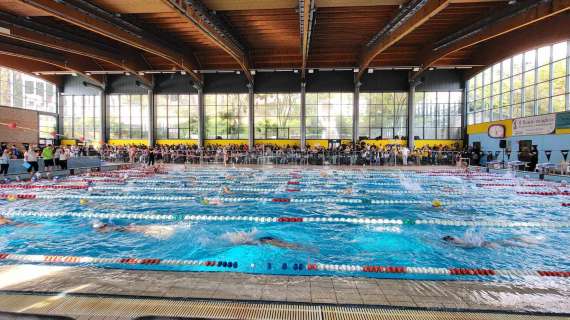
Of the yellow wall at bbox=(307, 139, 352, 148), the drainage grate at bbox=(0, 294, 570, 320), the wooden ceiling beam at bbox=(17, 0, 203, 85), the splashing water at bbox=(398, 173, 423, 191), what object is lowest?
the drainage grate at bbox=(0, 294, 570, 320)

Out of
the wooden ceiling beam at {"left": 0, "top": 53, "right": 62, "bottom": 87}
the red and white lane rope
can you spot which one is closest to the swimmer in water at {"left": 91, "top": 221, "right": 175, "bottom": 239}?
the red and white lane rope

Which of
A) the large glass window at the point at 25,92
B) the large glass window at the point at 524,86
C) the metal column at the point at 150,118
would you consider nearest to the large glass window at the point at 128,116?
the metal column at the point at 150,118

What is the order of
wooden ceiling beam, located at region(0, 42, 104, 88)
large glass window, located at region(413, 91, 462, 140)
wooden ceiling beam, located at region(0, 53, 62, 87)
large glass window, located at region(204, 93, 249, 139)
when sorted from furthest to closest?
large glass window, located at region(204, 93, 249, 139), large glass window, located at region(413, 91, 462, 140), wooden ceiling beam, located at region(0, 53, 62, 87), wooden ceiling beam, located at region(0, 42, 104, 88)

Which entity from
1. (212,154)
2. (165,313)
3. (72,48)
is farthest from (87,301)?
(212,154)

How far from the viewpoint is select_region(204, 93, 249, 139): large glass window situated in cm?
2406

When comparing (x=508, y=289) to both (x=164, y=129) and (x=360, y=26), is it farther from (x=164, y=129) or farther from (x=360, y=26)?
(x=164, y=129)

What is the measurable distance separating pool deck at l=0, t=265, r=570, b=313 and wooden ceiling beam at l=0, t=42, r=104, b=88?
58.3ft

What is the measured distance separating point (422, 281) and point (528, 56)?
18709 mm

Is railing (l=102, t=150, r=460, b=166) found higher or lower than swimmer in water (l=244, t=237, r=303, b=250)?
higher

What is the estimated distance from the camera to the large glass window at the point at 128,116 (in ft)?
81.9

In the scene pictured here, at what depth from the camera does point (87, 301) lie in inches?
92.9

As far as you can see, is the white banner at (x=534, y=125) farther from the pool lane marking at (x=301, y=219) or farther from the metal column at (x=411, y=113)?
the pool lane marking at (x=301, y=219)

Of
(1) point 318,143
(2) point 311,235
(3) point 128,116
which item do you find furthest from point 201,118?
(2) point 311,235

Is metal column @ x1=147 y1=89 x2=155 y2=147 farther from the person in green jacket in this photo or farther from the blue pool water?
the blue pool water
